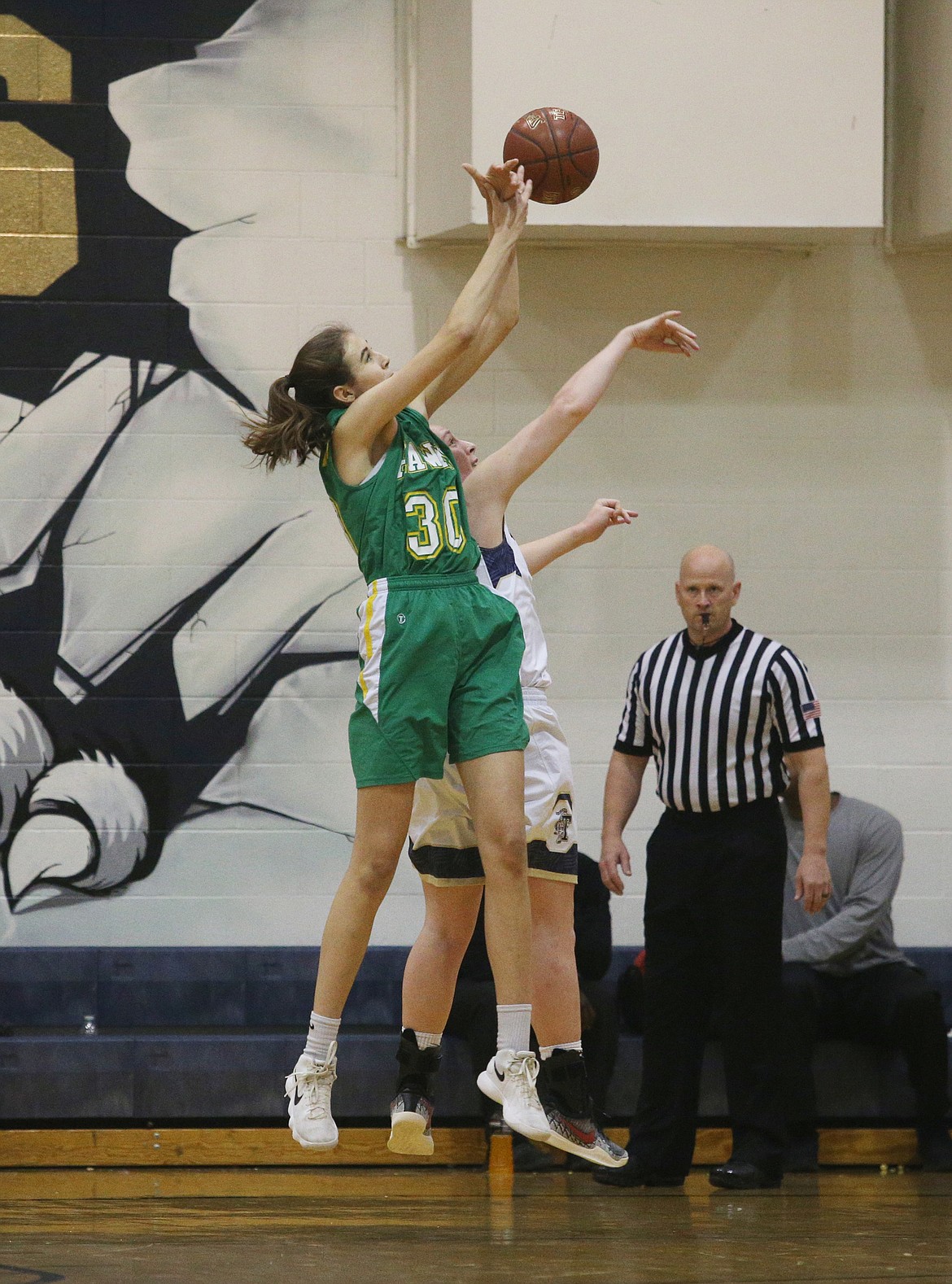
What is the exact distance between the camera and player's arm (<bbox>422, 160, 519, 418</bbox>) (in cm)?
373

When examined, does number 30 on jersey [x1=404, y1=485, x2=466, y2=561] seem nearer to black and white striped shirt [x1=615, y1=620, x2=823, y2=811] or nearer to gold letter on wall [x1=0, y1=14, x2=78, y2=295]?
black and white striped shirt [x1=615, y1=620, x2=823, y2=811]

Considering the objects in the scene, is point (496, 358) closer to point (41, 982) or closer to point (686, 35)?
point (686, 35)

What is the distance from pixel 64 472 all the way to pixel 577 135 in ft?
10.2

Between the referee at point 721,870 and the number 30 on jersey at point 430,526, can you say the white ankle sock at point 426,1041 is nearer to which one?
the number 30 on jersey at point 430,526

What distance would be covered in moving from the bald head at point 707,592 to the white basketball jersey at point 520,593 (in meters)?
1.22

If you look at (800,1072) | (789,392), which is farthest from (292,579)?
(800,1072)

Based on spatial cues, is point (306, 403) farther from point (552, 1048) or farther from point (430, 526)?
point (552, 1048)

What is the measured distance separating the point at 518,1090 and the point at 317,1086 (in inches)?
19.1

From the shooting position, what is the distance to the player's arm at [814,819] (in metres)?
5.16

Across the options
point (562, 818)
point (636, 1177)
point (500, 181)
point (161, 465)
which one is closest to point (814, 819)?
point (636, 1177)

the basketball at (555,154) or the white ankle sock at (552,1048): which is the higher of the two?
the basketball at (555,154)

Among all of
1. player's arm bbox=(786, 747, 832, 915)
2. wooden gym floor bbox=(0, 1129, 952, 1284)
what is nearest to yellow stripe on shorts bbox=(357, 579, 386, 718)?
wooden gym floor bbox=(0, 1129, 952, 1284)

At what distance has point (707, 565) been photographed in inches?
208

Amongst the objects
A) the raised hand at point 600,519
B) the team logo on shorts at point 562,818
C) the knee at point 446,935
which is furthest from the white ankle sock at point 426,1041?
the raised hand at point 600,519
